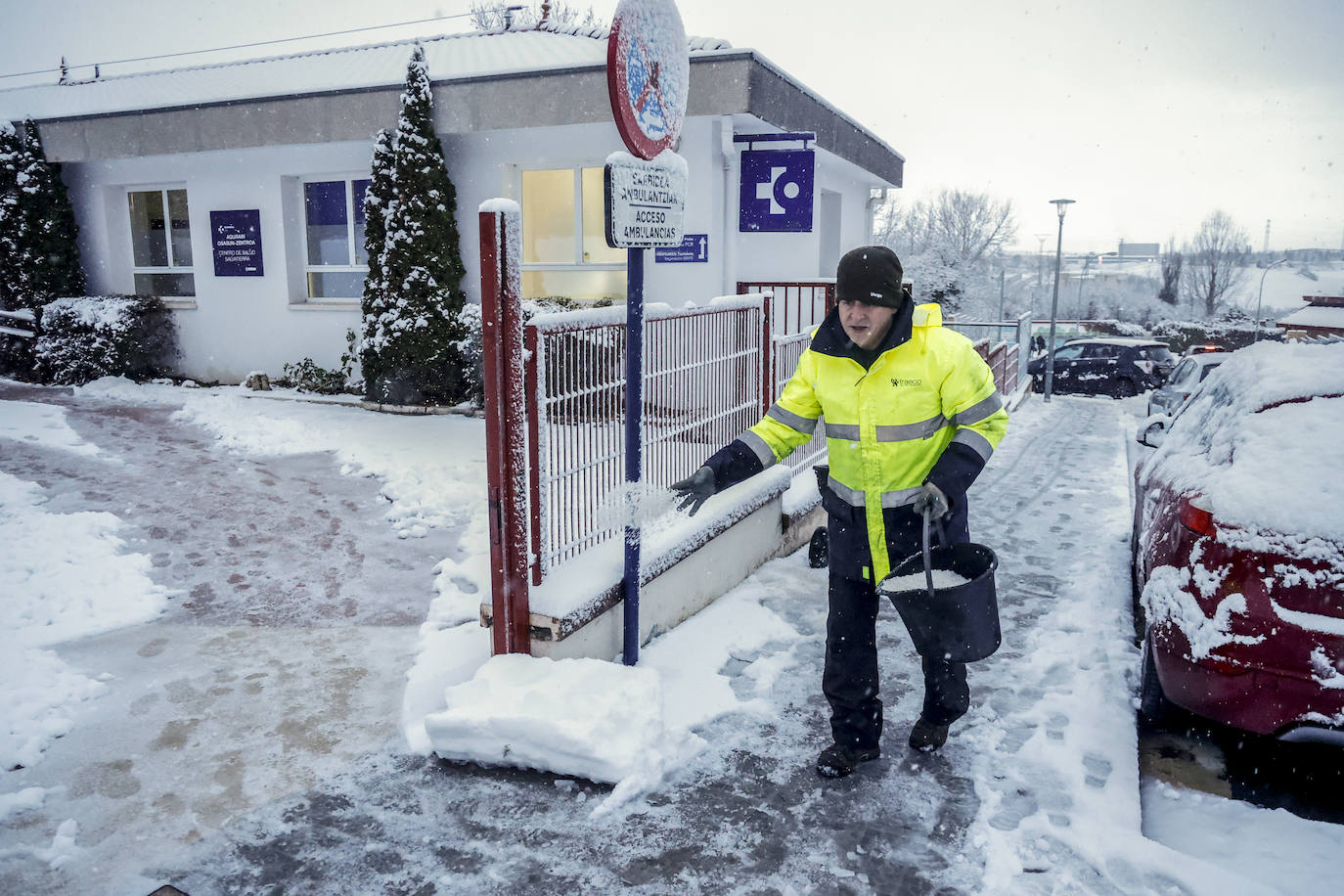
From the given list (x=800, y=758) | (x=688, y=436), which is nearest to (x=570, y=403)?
(x=688, y=436)

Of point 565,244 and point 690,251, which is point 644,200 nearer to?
point 690,251

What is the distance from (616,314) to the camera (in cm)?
393

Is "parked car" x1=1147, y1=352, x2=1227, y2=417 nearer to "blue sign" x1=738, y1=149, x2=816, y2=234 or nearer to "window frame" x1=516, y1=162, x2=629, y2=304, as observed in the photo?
"blue sign" x1=738, y1=149, x2=816, y2=234

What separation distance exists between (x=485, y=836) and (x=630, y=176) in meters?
2.46

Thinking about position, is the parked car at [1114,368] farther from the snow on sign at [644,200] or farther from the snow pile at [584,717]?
the snow pile at [584,717]

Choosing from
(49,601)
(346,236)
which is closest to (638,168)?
(49,601)

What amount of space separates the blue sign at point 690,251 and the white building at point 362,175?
0.02 m

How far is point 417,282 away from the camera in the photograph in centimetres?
1019

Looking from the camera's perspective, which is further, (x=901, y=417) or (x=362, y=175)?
(x=362, y=175)

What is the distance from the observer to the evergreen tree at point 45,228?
12.8 meters

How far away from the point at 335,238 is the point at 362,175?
1014 mm

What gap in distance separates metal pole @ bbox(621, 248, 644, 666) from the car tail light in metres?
2.10

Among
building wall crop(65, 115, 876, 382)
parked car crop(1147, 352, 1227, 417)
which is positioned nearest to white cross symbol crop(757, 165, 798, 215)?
building wall crop(65, 115, 876, 382)

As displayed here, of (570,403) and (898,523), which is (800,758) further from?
(570,403)
